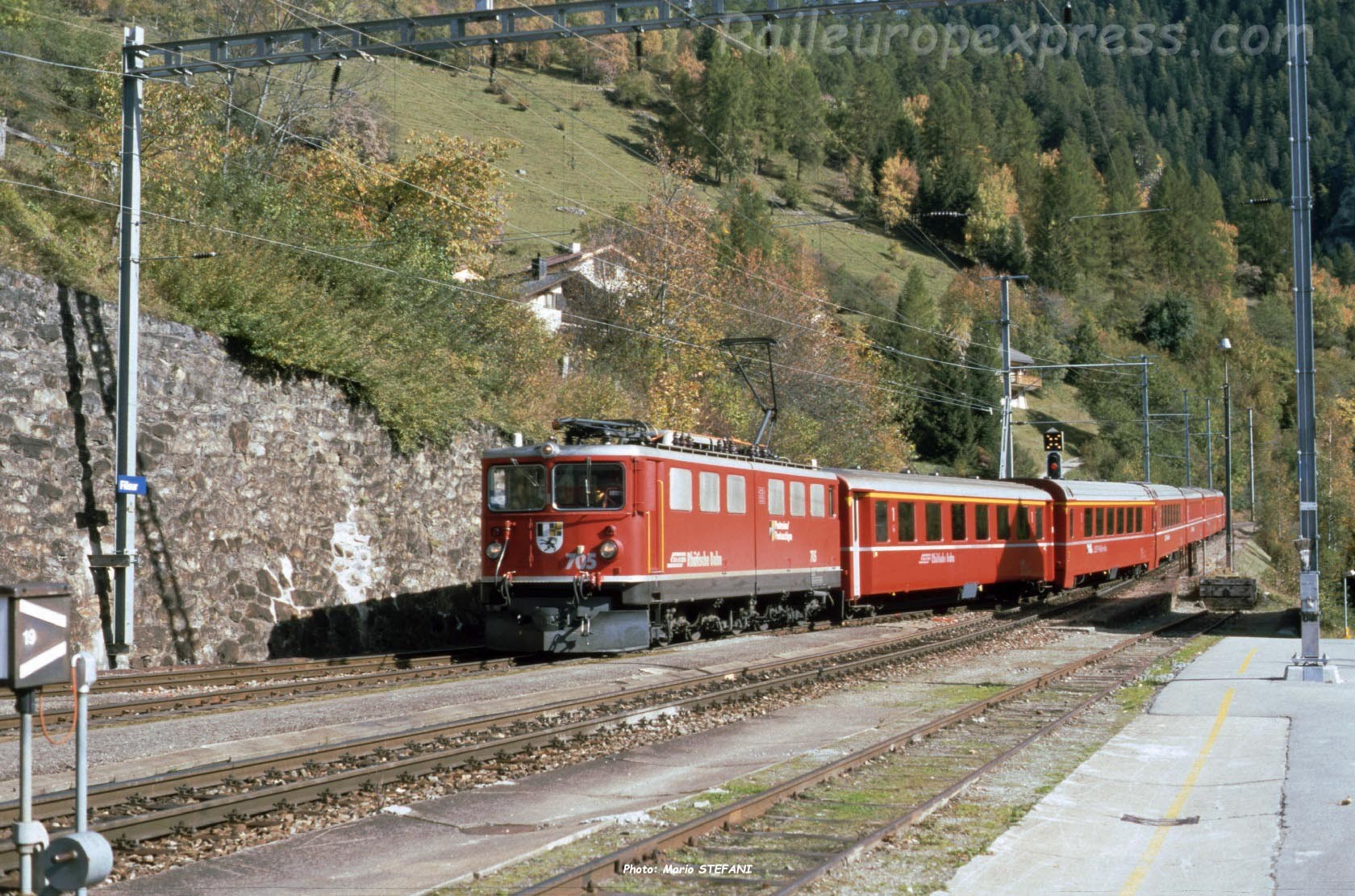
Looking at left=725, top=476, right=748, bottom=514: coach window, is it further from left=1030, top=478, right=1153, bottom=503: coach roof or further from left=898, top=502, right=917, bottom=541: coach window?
left=1030, top=478, right=1153, bottom=503: coach roof

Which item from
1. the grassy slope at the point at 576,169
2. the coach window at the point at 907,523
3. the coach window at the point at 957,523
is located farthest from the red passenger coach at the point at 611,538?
the grassy slope at the point at 576,169

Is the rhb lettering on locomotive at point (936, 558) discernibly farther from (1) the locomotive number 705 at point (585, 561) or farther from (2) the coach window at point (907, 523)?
(1) the locomotive number 705 at point (585, 561)

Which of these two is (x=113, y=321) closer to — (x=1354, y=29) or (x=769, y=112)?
(x=769, y=112)

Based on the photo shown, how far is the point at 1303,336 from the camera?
60.1 ft

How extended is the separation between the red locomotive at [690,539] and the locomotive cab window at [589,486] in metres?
0.02

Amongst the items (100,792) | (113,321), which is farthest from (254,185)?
(100,792)

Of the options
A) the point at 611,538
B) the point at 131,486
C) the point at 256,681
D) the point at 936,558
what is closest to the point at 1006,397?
the point at 936,558

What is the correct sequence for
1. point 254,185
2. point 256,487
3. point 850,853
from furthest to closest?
1. point 254,185
2. point 256,487
3. point 850,853

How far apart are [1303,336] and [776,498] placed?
28.1ft

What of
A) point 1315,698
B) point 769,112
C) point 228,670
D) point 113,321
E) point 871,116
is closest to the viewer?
point 1315,698

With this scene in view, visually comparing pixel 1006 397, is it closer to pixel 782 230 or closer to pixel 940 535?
pixel 940 535

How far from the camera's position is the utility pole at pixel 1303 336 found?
1759cm

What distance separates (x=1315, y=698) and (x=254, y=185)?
19.9 m

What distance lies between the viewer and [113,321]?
19703 mm
